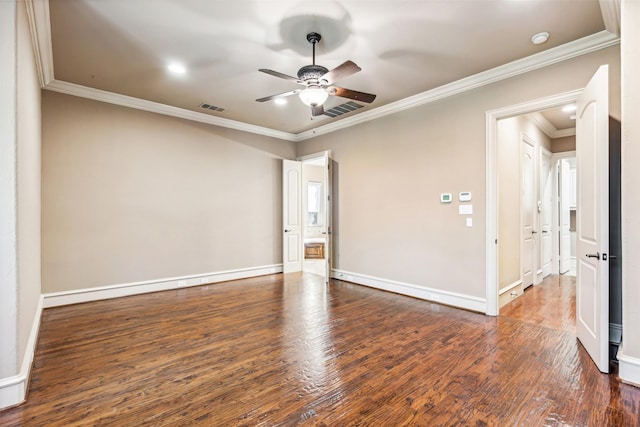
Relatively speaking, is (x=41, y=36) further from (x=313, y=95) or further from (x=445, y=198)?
(x=445, y=198)

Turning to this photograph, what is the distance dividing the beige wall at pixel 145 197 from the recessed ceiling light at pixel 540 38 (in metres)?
4.78

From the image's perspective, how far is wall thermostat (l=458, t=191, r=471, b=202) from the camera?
4.10 m

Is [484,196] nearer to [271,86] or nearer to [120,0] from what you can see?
[271,86]

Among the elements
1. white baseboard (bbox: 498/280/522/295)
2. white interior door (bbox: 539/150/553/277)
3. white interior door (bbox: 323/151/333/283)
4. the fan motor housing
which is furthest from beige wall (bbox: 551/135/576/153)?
the fan motor housing

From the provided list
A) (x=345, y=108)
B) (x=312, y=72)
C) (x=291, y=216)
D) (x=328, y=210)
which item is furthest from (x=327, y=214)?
(x=312, y=72)

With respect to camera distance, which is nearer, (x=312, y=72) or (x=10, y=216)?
(x=10, y=216)

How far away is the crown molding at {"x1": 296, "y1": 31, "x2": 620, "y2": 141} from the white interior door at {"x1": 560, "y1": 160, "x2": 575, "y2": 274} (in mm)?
4096

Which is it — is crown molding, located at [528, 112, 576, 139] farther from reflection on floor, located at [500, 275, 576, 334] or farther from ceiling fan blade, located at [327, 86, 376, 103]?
ceiling fan blade, located at [327, 86, 376, 103]

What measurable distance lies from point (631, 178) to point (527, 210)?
10.7 ft

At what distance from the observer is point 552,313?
12.9 ft

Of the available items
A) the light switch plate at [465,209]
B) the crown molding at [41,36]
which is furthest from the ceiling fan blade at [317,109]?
the crown molding at [41,36]

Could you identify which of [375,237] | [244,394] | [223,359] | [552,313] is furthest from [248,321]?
[552,313]

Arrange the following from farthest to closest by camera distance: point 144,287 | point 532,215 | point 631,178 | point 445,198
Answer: point 532,215 → point 144,287 → point 445,198 → point 631,178

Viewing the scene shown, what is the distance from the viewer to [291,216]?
6.76 metres
